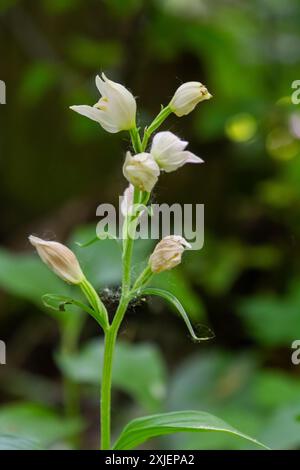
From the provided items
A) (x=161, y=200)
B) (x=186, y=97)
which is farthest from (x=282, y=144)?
(x=186, y=97)

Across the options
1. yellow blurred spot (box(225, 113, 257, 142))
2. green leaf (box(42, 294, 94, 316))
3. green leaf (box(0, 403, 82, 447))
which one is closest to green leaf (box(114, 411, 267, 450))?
green leaf (box(42, 294, 94, 316))

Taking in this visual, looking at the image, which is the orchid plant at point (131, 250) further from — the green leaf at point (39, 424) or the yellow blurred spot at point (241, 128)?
the yellow blurred spot at point (241, 128)

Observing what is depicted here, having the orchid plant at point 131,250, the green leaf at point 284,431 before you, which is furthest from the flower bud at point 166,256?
the green leaf at point 284,431

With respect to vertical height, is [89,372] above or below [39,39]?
below

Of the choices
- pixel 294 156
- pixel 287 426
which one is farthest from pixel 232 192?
pixel 287 426

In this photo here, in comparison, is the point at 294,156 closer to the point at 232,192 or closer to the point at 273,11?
the point at 232,192

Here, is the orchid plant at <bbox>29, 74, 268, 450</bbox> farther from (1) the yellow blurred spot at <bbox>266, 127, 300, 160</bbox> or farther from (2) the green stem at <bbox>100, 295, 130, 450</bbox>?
(1) the yellow blurred spot at <bbox>266, 127, 300, 160</bbox>
